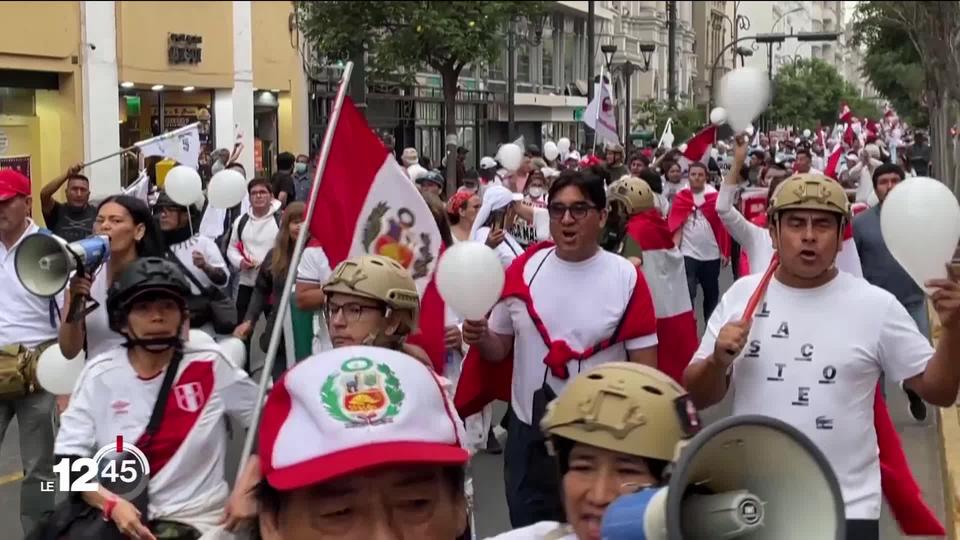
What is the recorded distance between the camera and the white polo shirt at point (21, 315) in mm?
6246

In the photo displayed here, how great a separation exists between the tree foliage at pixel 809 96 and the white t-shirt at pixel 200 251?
48.3 meters

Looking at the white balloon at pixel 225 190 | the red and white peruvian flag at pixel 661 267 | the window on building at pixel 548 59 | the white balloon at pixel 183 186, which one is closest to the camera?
the red and white peruvian flag at pixel 661 267

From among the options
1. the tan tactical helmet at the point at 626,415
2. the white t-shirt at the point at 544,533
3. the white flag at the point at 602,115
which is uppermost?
the white flag at the point at 602,115

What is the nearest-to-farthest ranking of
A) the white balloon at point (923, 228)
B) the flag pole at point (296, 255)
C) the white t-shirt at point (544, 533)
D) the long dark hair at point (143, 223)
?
the white t-shirt at point (544, 533) < the flag pole at point (296, 255) < the white balloon at point (923, 228) < the long dark hair at point (143, 223)

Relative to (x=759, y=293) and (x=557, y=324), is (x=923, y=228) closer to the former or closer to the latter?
(x=759, y=293)

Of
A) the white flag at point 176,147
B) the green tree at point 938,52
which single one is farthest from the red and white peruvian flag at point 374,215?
the green tree at point 938,52

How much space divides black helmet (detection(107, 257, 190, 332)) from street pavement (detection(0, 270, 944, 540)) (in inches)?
69.5

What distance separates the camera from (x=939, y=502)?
25.0ft

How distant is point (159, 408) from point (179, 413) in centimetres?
7

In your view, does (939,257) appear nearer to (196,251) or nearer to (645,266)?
(196,251)

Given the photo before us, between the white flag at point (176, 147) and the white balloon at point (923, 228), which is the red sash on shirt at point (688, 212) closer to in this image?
the white flag at point (176, 147)

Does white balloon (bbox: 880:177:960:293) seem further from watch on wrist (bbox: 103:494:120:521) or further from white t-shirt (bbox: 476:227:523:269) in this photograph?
white t-shirt (bbox: 476:227:523:269)

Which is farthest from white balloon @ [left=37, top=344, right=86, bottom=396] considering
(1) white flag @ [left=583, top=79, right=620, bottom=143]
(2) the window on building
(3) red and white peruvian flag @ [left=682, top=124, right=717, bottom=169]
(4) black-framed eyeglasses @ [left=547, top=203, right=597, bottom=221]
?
(2) the window on building

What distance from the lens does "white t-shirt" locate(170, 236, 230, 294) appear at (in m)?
6.41
